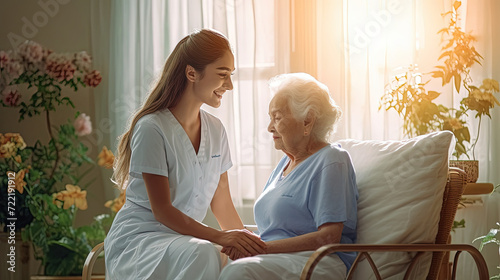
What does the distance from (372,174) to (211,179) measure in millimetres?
616

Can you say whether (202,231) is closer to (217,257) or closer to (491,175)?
(217,257)

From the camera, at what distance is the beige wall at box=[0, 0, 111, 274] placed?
3.83 metres

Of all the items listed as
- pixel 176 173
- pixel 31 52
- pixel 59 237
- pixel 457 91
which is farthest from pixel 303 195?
pixel 31 52

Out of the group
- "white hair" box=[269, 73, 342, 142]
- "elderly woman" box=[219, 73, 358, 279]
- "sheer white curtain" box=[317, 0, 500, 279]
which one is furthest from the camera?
"sheer white curtain" box=[317, 0, 500, 279]

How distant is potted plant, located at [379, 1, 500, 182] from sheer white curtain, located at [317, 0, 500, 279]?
0.05 meters

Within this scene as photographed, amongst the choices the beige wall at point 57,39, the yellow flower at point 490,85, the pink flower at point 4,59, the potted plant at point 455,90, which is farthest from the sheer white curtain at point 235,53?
the yellow flower at point 490,85

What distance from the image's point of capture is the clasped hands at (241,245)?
1924 millimetres

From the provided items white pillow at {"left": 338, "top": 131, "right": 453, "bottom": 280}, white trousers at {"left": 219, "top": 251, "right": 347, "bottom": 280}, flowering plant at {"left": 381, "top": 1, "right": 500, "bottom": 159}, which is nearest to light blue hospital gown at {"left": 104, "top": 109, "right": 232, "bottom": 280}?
white trousers at {"left": 219, "top": 251, "right": 347, "bottom": 280}

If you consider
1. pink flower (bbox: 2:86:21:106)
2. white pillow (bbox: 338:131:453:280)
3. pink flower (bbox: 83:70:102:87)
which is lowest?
white pillow (bbox: 338:131:453:280)

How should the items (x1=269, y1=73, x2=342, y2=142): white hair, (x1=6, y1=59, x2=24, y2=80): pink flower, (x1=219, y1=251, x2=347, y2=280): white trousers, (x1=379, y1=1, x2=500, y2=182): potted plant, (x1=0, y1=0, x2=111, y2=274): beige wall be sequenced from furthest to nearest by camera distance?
(x1=0, y1=0, x2=111, y2=274): beige wall < (x1=6, y1=59, x2=24, y2=80): pink flower < (x1=379, y1=1, x2=500, y2=182): potted plant < (x1=269, y1=73, x2=342, y2=142): white hair < (x1=219, y1=251, x2=347, y2=280): white trousers

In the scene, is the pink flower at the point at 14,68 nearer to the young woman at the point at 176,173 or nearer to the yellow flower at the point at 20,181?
the yellow flower at the point at 20,181

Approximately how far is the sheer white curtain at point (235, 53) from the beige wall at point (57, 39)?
0.42ft

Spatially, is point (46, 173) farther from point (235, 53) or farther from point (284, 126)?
point (284, 126)

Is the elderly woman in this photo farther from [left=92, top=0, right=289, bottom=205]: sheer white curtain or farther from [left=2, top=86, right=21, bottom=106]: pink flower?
→ [left=2, top=86, right=21, bottom=106]: pink flower
